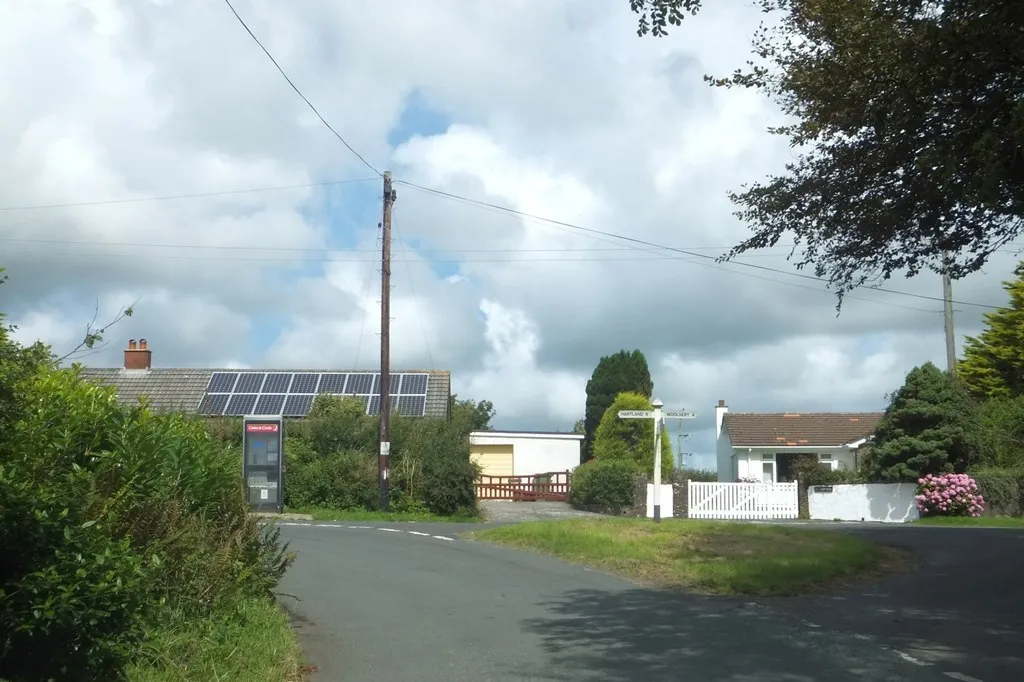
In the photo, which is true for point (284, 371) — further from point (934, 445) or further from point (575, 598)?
point (575, 598)

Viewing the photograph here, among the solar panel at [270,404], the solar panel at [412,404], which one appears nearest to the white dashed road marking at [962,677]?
the solar panel at [412,404]

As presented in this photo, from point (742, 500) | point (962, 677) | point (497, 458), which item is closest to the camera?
point (962, 677)

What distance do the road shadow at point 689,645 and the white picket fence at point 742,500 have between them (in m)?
21.7

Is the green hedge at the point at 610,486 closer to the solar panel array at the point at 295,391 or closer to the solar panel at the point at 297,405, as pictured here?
the solar panel array at the point at 295,391

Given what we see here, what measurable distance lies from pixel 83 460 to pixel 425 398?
37.3 meters

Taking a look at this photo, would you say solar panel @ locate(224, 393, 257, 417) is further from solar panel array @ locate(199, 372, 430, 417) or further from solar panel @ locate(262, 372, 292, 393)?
solar panel @ locate(262, 372, 292, 393)

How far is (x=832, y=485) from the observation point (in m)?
35.8

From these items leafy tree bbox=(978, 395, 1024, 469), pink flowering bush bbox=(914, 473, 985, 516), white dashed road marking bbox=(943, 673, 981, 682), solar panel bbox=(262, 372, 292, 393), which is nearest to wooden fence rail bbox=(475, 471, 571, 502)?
solar panel bbox=(262, 372, 292, 393)

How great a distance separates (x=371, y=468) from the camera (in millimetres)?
34219

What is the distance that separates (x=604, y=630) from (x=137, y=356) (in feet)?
141

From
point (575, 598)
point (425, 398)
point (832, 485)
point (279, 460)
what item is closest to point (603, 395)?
point (425, 398)

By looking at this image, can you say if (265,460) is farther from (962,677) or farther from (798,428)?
(798,428)

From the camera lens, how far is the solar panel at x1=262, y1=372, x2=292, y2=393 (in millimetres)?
47094

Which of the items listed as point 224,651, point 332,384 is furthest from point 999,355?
point 224,651
